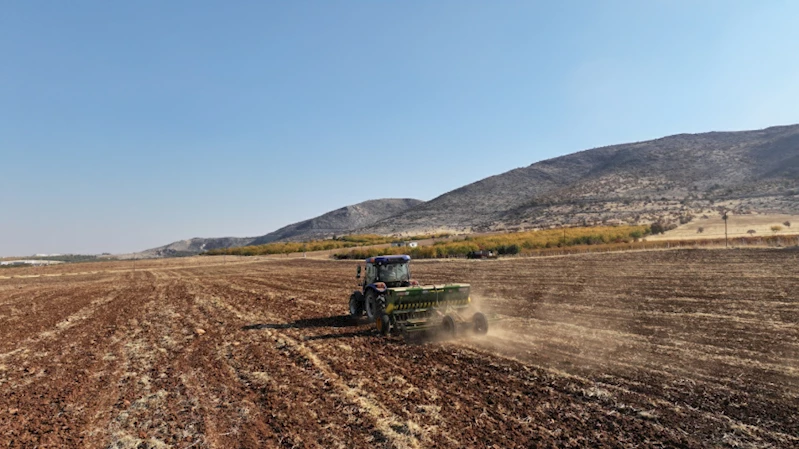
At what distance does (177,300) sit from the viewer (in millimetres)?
21547

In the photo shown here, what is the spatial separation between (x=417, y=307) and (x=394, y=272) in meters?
2.08

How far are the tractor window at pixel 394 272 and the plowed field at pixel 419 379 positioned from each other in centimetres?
173

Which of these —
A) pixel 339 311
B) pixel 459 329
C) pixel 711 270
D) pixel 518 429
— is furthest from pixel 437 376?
pixel 711 270

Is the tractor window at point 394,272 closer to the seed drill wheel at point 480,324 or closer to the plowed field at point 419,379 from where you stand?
the plowed field at point 419,379

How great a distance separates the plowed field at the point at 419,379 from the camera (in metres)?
5.85

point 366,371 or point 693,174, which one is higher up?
point 693,174

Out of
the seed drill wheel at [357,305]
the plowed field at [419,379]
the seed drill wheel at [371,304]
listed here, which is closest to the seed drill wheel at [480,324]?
the plowed field at [419,379]

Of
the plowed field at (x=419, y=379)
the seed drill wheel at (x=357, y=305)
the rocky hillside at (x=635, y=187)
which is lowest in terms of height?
the plowed field at (x=419, y=379)

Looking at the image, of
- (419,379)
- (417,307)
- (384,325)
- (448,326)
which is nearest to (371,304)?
(384,325)

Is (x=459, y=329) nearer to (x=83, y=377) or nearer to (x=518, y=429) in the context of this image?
(x=518, y=429)

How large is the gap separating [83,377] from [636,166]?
12788 cm

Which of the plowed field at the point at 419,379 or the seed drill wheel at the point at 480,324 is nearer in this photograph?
the plowed field at the point at 419,379

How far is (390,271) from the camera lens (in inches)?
542

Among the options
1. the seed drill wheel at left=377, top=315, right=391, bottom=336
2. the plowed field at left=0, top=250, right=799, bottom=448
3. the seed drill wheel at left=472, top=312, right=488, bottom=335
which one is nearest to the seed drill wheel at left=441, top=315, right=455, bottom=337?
the plowed field at left=0, top=250, right=799, bottom=448
